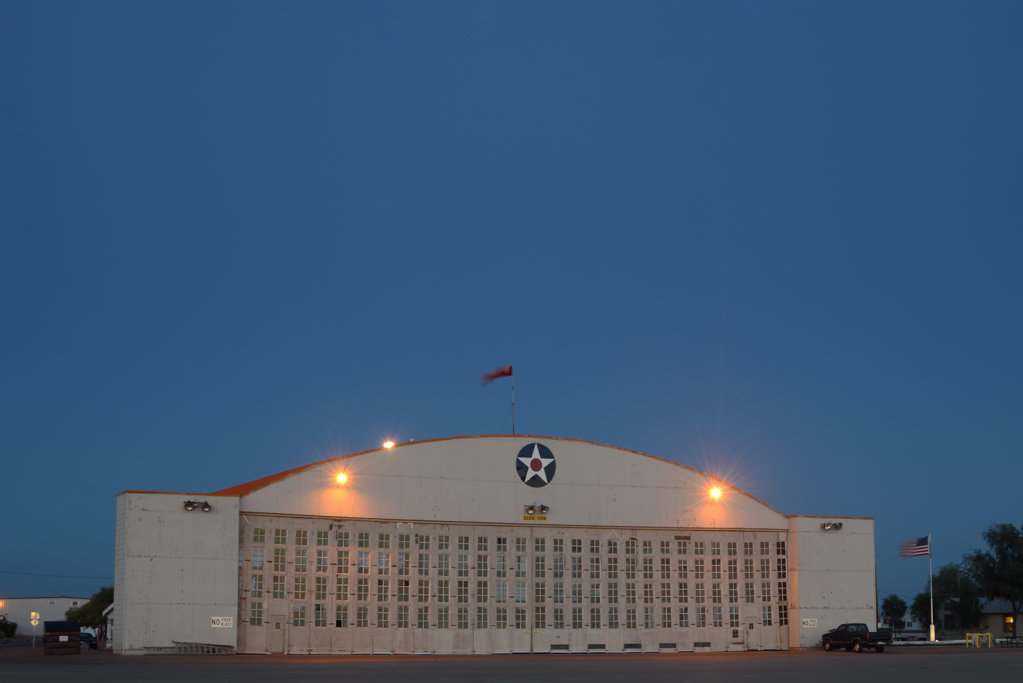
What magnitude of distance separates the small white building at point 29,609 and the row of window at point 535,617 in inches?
3393

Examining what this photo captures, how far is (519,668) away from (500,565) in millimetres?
13075

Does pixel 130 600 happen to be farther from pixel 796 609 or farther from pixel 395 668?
pixel 796 609

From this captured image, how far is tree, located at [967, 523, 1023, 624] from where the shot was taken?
100 meters

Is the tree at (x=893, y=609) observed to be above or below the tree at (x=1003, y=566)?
below

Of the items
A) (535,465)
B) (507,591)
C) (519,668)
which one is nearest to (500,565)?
(507,591)

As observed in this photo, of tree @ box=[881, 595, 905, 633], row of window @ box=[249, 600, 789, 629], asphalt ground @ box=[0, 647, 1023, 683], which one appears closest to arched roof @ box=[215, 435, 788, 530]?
row of window @ box=[249, 600, 789, 629]

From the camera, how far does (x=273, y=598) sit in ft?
149

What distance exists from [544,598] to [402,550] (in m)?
6.93

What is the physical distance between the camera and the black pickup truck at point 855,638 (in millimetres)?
50688

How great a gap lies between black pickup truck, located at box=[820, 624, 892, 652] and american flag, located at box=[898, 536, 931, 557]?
920 cm

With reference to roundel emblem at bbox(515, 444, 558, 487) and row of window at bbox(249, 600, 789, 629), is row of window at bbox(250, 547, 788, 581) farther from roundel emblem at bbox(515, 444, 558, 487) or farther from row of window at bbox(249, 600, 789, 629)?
roundel emblem at bbox(515, 444, 558, 487)

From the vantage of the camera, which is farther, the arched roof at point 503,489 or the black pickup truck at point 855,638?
the black pickup truck at point 855,638

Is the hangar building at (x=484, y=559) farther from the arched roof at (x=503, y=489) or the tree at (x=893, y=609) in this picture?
the tree at (x=893, y=609)

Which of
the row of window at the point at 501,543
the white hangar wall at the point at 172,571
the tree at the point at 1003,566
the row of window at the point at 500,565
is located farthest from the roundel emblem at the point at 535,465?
the tree at the point at 1003,566
